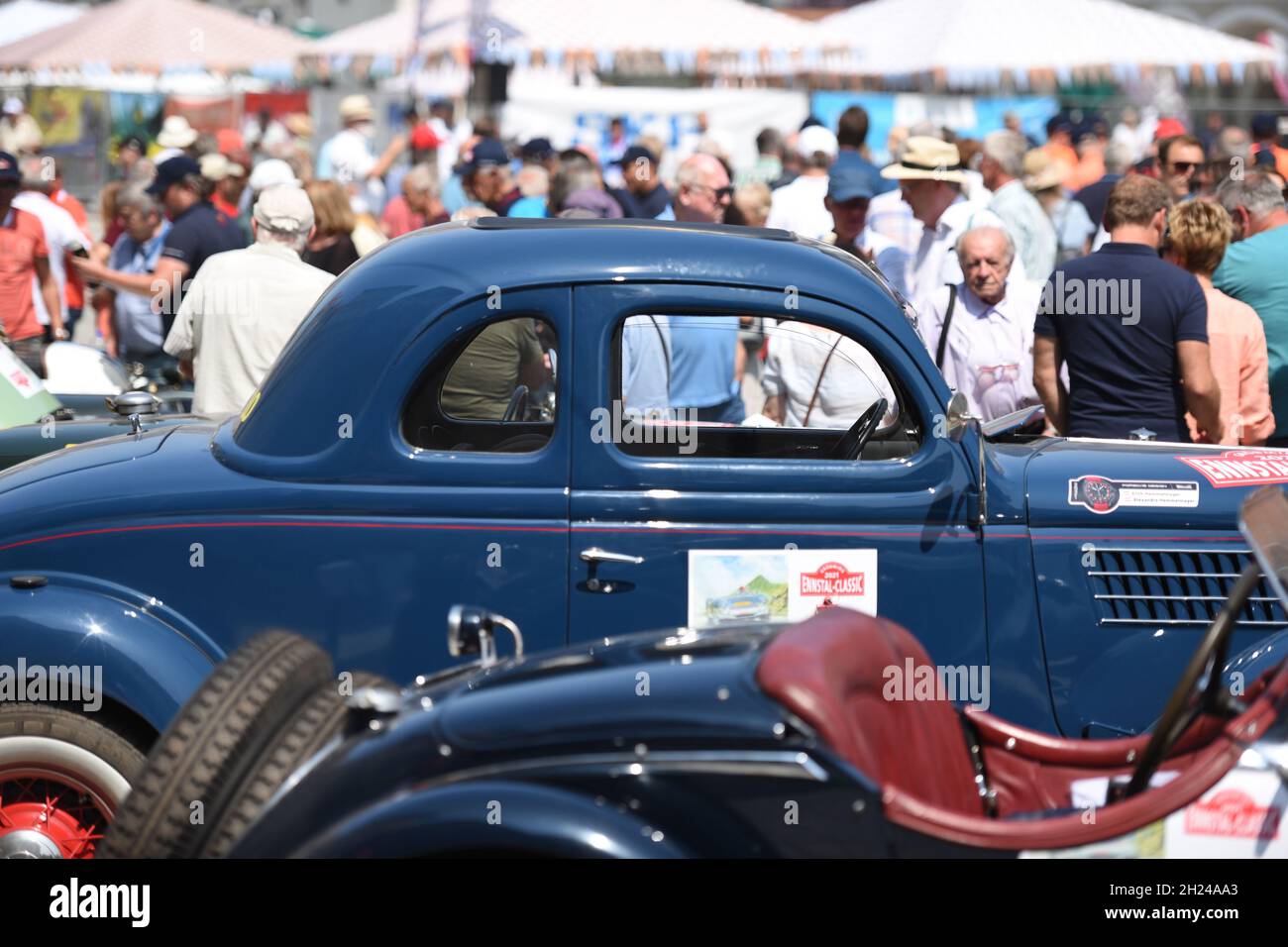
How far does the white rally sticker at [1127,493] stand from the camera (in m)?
4.39

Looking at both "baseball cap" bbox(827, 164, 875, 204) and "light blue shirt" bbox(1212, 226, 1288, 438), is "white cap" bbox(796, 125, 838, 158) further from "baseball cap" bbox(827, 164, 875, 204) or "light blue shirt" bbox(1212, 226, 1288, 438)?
"light blue shirt" bbox(1212, 226, 1288, 438)

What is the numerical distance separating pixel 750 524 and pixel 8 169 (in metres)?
6.71

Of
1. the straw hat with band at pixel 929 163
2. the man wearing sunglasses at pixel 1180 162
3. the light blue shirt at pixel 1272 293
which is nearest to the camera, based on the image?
the light blue shirt at pixel 1272 293

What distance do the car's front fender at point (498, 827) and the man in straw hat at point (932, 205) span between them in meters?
5.17

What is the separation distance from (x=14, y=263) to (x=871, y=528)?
725 cm

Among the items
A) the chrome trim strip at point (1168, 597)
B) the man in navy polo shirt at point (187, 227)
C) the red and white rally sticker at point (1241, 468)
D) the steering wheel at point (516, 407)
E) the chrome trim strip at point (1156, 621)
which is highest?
the man in navy polo shirt at point (187, 227)

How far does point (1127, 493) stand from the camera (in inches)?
174

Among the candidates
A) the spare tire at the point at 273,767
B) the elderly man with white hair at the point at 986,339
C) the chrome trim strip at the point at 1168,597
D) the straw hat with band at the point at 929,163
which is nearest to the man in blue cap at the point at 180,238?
the straw hat with band at the point at 929,163

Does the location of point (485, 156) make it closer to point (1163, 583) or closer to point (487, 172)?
point (487, 172)

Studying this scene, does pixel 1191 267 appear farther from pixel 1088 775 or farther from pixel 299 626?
pixel 299 626

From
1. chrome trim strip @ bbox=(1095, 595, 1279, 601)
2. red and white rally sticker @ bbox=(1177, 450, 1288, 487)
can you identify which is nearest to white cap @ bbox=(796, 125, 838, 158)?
red and white rally sticker @ bbox=(1177, 450, 1288, 487)

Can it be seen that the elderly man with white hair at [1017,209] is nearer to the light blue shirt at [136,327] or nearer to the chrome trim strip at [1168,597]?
the light blue shirt at [136,327]

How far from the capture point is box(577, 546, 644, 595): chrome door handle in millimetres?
4172
